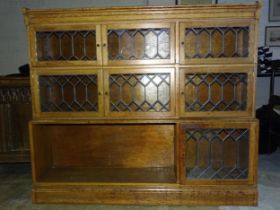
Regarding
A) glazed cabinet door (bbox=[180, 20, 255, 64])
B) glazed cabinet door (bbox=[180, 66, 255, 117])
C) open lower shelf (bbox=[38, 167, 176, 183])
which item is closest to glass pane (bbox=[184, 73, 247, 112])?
glazed cabinet door (bbox=[180, 66, 255, 117])

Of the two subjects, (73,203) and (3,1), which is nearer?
(73,203)

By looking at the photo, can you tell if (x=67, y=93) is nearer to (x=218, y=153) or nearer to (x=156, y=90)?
(x=156, y=90)

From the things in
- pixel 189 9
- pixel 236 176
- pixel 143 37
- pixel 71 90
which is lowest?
pixel 236 176

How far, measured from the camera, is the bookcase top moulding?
1916mm

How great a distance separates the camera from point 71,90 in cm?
227

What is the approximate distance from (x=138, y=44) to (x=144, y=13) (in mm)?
322

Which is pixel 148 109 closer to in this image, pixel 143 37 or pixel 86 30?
pixel 143 37

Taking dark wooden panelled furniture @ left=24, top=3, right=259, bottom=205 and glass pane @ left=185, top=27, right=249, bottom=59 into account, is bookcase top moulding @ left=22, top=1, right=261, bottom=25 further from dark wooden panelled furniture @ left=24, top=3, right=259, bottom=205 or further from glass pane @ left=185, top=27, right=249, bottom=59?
glass pane @ left=185, top=27, right=249, bottom=59

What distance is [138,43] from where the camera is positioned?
2242 mm

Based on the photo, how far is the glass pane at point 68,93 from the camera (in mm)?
2156

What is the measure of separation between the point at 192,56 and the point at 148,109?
51cm

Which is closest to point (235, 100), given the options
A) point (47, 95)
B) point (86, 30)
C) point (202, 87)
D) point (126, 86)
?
point (202, 87)

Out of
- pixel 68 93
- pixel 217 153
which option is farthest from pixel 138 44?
pixel 217 153

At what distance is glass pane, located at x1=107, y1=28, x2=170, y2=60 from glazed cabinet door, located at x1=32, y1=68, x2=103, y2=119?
261 mm
